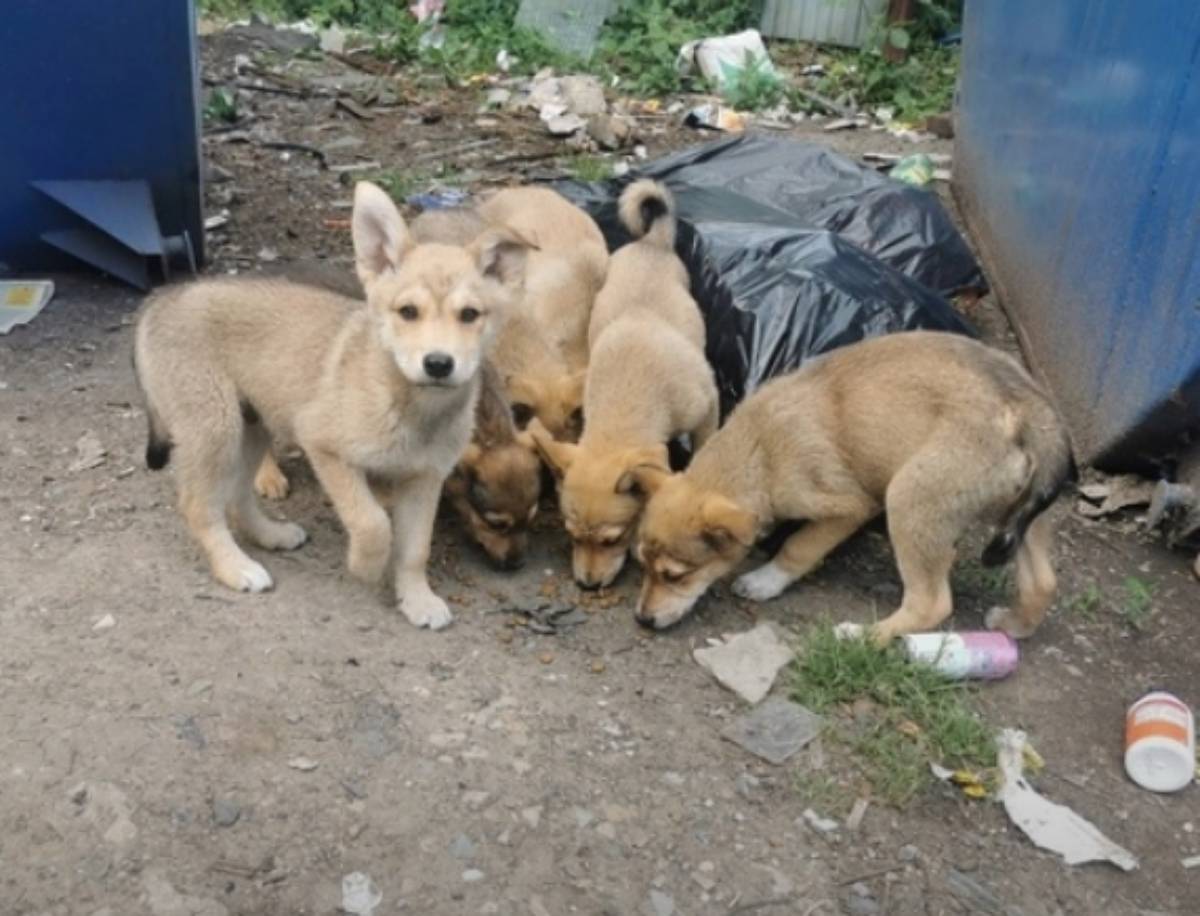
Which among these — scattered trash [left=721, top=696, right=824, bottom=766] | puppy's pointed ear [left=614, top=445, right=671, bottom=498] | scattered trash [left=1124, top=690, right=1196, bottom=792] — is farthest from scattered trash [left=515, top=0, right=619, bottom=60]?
scattered trash [left=1124, top=690, right=1196, bottom=792]

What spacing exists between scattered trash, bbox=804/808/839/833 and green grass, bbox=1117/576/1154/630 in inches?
67.4

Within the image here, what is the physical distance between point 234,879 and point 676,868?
3.80ft

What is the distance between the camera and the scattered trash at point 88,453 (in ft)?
17.7

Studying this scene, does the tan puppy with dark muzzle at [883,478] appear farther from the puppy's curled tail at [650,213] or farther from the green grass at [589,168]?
the green grass at [589,168]

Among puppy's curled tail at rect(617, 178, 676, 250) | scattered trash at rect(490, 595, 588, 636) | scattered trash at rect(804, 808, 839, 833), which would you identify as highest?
puppy's curled tail at rect(617, 178, 676, 250)

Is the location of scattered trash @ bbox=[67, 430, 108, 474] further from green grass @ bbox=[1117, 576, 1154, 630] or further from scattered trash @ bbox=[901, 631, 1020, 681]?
green grass @ bbox=[1117, 576, 1154, 630]

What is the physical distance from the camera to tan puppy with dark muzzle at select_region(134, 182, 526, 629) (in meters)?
4.27

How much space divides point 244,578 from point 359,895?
145 centimetres

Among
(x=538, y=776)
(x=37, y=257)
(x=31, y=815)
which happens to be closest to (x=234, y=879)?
(x=31, y=815)

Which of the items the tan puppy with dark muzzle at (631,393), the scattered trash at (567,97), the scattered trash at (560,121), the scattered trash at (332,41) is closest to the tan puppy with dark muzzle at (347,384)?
the tan puppy with dark muzzle at (631,393)

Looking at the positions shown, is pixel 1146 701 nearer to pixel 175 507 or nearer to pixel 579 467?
pixel 579 467

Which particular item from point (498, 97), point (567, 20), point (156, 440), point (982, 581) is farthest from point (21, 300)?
point (567, 20)

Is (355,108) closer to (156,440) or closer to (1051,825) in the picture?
(156,440)

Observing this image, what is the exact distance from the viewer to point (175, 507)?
5125mm
